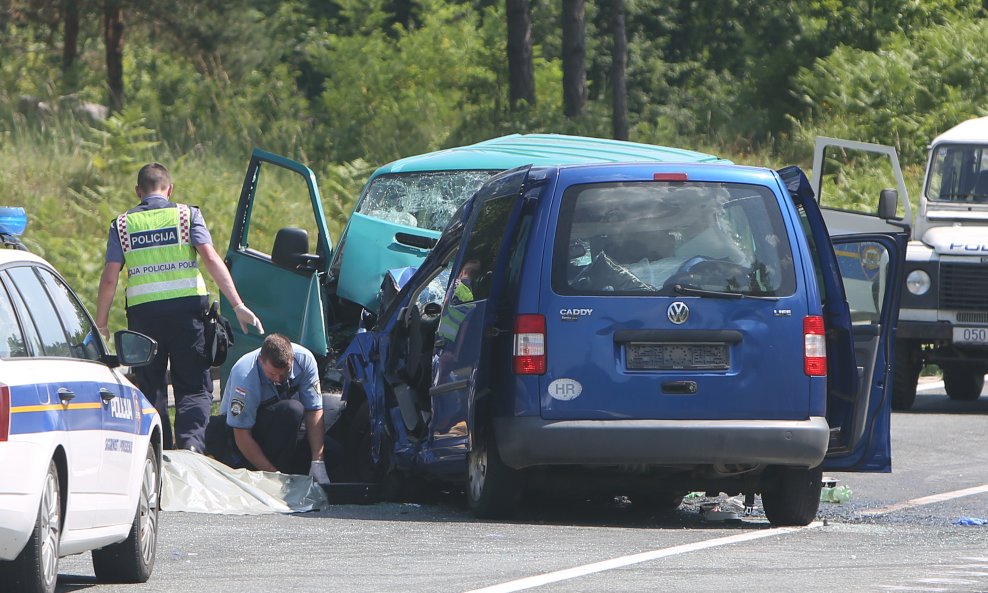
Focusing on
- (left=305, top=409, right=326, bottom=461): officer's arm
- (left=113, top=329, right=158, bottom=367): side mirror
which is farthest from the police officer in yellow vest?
(left=113, top=329, right=158, bottom=367): side mirror

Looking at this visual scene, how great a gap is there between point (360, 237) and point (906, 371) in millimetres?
6139

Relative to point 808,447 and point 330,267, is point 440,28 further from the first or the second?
point 808,447

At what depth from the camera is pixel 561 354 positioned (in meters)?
8.91

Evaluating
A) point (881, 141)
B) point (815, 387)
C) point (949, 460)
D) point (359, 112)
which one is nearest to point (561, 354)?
point (815, 387)

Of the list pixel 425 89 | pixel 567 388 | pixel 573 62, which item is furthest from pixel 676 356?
pixel 425 89

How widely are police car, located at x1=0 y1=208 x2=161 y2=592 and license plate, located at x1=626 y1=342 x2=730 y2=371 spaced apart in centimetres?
241

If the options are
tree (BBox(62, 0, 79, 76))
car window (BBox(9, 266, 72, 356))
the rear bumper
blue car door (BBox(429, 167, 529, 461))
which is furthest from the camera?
tree (BBox(62, 0, 79, 76))

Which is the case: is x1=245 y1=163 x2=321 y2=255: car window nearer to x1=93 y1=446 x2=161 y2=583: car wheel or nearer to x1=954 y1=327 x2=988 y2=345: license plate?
x1=954 y1=327 x2=988 y2=345: license plate

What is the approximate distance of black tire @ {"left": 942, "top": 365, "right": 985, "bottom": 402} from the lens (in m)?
17.3

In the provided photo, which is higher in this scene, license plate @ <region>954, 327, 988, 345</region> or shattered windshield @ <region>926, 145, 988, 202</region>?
shattered windshield @ <region>926, 145, 988, 202</region>

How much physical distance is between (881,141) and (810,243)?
23.1 m

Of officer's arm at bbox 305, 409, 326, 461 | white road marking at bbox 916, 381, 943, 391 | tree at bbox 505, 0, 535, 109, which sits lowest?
white road marking at bbox 916, 381, 943, 391

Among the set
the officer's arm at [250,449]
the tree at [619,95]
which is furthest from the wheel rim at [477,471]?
the tree at [619,95]

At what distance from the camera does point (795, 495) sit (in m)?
9.35
